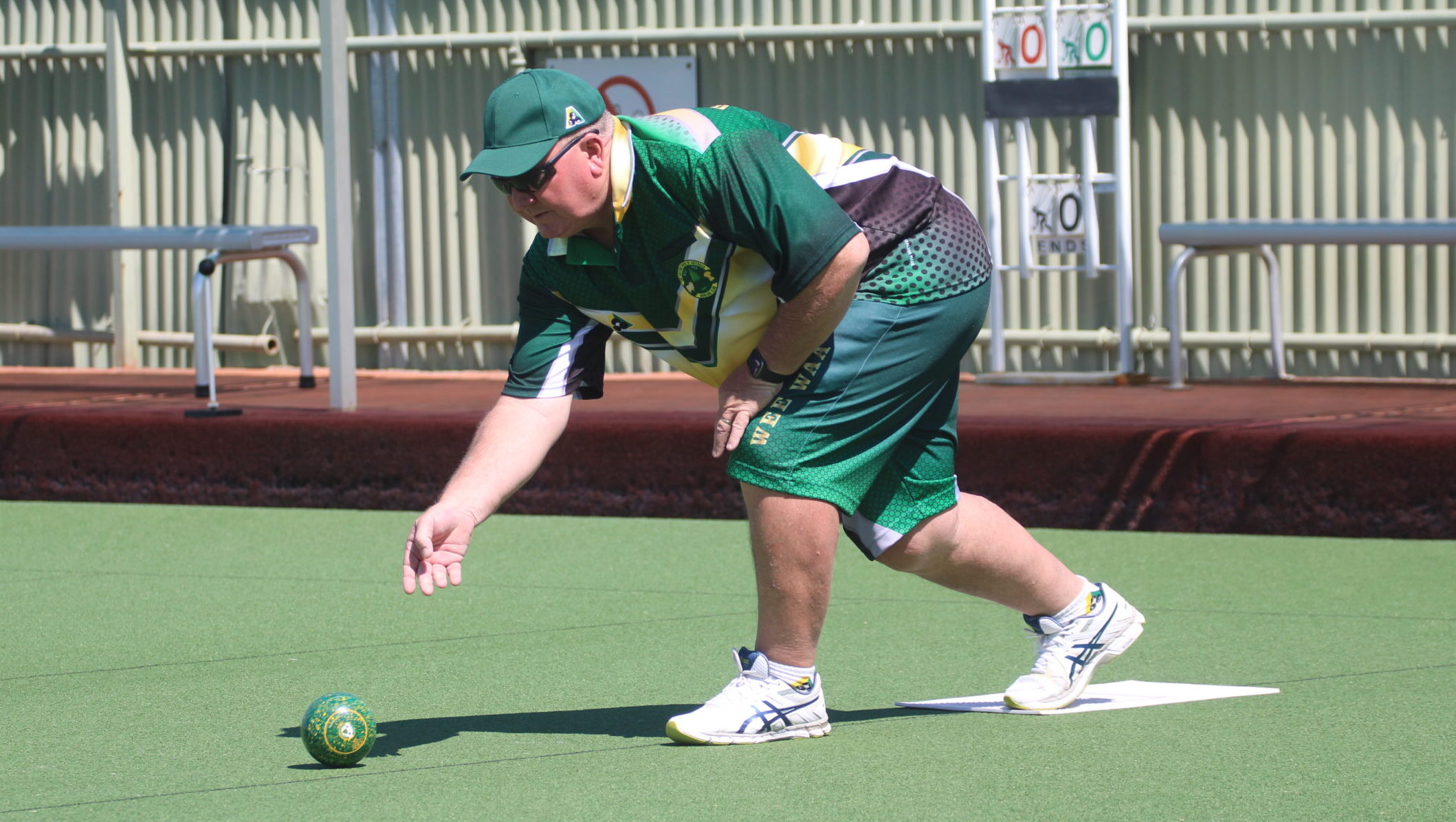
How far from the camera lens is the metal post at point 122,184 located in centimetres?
907

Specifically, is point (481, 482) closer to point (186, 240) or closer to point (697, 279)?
point (697, 279)

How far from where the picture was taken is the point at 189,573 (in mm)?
4812

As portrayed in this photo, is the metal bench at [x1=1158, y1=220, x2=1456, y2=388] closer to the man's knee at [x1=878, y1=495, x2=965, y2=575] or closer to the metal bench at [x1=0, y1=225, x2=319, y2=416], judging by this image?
the metal bench at [x1=0, y1=225, x2=319, y2=416]

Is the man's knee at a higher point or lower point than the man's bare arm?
lower

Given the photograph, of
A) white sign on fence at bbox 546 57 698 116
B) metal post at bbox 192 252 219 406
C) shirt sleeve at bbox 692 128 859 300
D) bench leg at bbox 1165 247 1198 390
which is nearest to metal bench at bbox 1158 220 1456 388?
bench leg at bbox 1165 247 1198 390

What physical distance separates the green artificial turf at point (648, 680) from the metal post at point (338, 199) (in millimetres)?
1022

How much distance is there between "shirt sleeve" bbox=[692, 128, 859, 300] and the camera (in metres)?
2.61

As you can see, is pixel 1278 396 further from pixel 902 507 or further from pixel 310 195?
pixel 310 195

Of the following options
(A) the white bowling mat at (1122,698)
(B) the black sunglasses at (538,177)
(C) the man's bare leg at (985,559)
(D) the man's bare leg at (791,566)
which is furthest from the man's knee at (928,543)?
(B) the black sunglasses at (538,177)

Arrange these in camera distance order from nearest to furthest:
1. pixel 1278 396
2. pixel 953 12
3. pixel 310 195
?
1. pixel 1278 396
2. pixel 953 12
3. pixel 310 195

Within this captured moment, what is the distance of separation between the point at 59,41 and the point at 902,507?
298 inches

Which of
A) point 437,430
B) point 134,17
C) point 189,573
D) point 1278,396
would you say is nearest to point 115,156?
point 134,17

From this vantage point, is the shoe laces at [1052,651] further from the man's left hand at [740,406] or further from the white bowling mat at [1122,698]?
the man's left hand at [740,406]

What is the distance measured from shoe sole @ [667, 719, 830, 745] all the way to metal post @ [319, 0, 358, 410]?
3.69 metres
